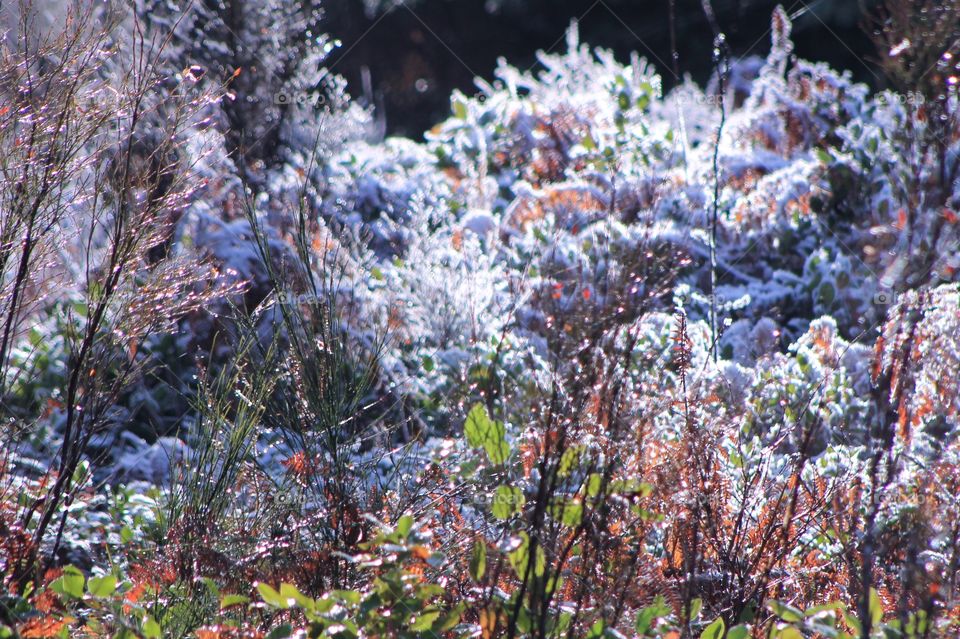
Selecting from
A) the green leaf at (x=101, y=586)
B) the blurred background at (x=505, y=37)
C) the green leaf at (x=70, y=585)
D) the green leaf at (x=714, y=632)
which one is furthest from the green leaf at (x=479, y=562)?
the blurred background at (x=505, y=37)

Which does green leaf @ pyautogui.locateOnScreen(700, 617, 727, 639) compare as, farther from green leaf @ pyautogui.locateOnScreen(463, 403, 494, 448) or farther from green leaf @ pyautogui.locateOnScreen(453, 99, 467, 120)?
green leaf @ pyautogui.locateOnScreen(453, 99, 467, 120)

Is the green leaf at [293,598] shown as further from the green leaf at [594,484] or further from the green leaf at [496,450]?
the green leaf at [594,484]

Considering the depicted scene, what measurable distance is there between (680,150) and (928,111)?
3.27 m

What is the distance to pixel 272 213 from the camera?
555 centimetres

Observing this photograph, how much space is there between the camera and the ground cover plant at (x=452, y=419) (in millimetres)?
2148

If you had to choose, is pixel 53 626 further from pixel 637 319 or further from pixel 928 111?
pixel 928 111

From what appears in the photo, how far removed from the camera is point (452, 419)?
308 cm

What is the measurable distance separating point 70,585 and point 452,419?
1.27 metres

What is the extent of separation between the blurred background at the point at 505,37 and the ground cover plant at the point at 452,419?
9.83 metres

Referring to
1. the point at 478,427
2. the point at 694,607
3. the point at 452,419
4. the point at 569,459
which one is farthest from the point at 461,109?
the point at 694,607

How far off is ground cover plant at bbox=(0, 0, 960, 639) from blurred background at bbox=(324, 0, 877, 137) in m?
9.83

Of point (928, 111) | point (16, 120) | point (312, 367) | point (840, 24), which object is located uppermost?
point (840, 24)

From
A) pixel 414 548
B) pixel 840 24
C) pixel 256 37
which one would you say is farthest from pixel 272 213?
pixel 840 24

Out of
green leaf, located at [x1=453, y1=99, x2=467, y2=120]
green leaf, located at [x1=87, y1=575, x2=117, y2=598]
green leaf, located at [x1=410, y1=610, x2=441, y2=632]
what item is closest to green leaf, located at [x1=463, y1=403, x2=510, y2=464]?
green leaf, located at [x1=410, y1=610, x2=441, y2=632]
